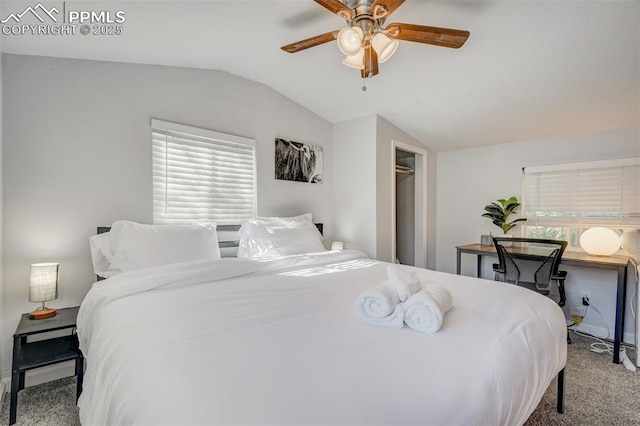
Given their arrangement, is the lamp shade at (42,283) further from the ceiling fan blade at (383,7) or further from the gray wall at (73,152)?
the ceiling fan blade at (383,7)

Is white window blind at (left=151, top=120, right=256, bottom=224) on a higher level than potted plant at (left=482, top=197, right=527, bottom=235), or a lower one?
higher

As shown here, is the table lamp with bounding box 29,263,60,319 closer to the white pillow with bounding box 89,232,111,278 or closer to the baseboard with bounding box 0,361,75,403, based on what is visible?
the white pillow with bounding box 89,232,111,278

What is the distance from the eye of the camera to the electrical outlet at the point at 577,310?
2996mm

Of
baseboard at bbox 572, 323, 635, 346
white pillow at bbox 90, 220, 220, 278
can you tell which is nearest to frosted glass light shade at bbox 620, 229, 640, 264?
baseboard at bbox 572, 323, 635, 346

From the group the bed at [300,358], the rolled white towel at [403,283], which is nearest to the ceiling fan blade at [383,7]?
the rolled white towel at [403,283]

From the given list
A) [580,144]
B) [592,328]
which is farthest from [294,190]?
[592,328]

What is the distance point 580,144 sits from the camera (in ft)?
10.0

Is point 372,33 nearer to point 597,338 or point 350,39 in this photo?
point 350,39

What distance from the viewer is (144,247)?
201cm

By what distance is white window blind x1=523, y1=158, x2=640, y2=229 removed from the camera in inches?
109

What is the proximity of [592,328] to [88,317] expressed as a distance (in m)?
4.22

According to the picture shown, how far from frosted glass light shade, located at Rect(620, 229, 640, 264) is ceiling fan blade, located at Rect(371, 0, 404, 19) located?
2.75 m

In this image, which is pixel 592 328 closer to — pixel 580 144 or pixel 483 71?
pixel 580 144

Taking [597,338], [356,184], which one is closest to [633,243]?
[597,338]
